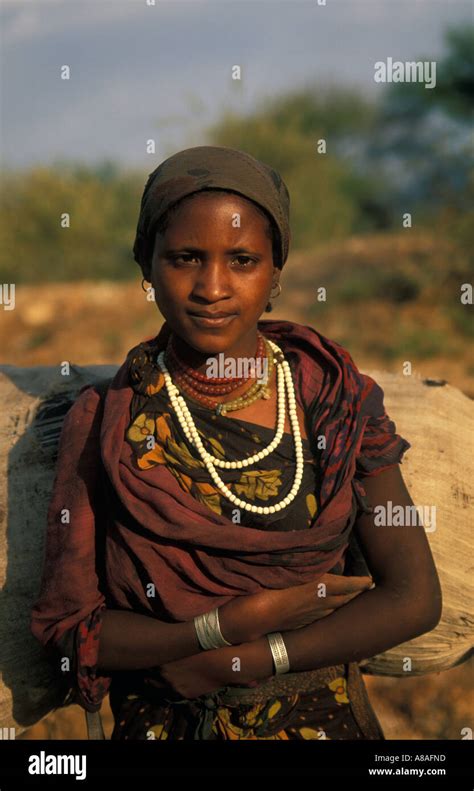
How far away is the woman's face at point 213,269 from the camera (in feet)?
6.37

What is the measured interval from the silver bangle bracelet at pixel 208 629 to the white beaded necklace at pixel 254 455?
269mm

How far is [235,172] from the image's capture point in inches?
77.0

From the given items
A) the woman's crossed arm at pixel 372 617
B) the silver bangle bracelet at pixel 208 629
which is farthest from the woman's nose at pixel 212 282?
the silver bangle bracelet at pixel 208 629

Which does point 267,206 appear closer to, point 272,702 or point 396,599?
point 396,599

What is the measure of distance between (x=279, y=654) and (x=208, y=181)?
1.15 metres

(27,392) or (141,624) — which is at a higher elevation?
(27,392)

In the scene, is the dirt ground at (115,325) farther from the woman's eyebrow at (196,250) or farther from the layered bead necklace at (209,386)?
the woman's eyebrow at (196,250)

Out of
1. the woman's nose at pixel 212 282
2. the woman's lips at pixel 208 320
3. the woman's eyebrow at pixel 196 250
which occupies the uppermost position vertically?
the woman's eyebrow at pixel 196 250

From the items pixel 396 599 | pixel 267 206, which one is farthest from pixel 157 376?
pixel 396 599

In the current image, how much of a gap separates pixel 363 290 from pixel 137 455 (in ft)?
27.9

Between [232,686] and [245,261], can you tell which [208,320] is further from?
[232,686]

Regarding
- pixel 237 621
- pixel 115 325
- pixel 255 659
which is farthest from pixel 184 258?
pixel 115 325

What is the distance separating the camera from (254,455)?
215 centimetres

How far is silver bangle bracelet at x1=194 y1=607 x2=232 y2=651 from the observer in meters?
2.07
